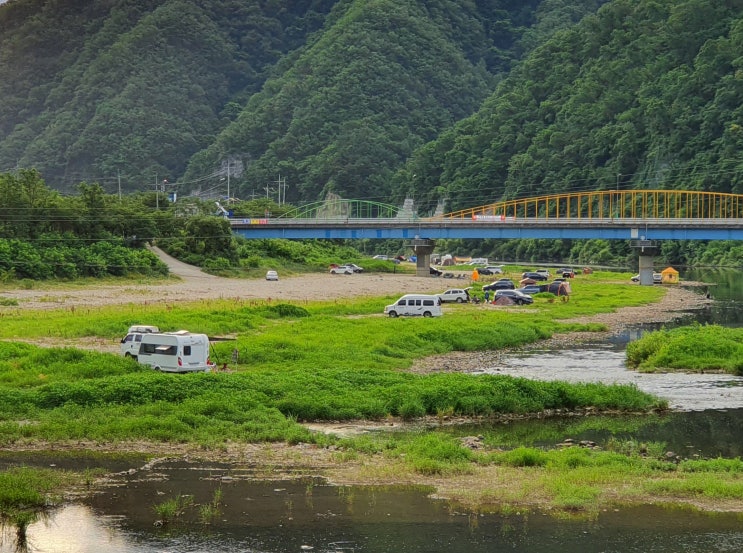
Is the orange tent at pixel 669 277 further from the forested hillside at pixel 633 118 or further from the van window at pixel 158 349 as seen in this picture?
the van window at pixel 158 349

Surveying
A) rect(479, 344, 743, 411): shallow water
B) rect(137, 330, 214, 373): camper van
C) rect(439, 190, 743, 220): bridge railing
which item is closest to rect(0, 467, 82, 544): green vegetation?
rect(137, 330, 214, 373): camper van

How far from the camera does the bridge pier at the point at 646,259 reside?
10825 centimetres

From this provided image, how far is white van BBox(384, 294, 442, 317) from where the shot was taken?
64000 millimetres

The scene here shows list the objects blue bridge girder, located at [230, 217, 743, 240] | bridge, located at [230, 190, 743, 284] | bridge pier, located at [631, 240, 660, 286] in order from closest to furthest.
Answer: bridge pier, located at [631, 240, 660, 286] < bridge, located at [230, 190, 743, 284] < blue bridge girder, located at [230, 217, 743, 240]

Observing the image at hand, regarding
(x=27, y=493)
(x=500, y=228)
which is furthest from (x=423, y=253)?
(x=27, y=493)

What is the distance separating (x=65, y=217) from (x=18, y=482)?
79.4m

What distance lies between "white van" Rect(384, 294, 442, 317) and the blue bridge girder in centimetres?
5350

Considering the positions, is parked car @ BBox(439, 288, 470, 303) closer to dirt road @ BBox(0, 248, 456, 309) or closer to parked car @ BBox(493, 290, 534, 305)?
parked car @ BBox(493, 290, 534, 305)

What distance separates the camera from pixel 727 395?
37656mm

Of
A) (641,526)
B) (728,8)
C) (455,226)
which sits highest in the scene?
(728,8)

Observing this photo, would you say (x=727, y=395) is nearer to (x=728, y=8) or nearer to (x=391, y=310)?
(x=391, y=310)

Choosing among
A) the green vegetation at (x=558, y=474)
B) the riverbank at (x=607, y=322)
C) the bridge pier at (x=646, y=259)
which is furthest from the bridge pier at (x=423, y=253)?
the green vegetation at (x=558, y=474)

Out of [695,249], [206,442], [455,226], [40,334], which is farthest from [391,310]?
[695,249]

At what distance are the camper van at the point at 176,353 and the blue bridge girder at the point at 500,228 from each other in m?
82.0
